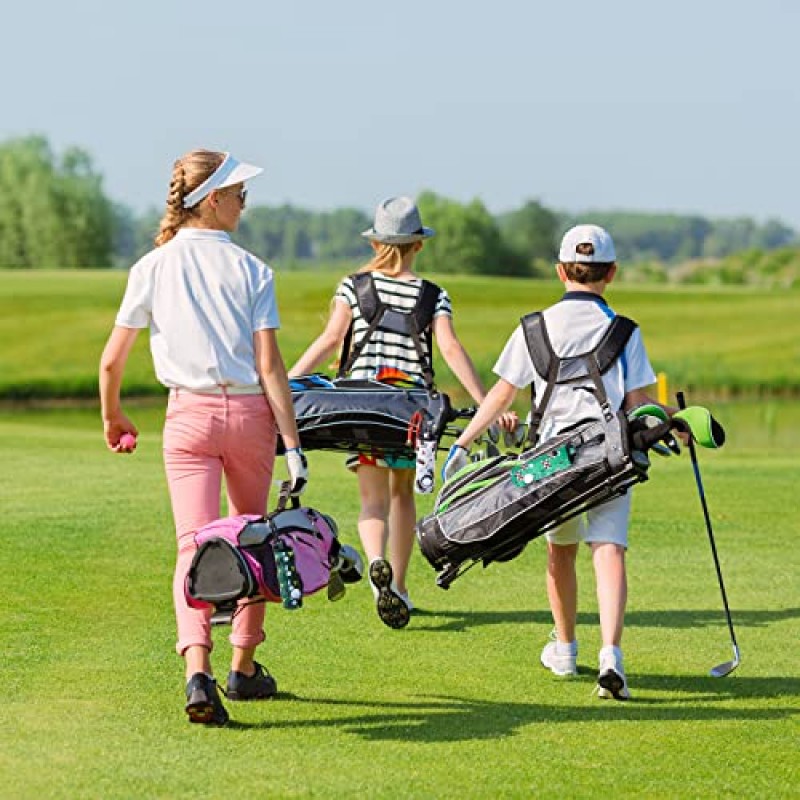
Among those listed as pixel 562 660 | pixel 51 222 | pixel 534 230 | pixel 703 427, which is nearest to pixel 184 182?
pixel 703 427

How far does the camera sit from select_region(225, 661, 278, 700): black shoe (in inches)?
292

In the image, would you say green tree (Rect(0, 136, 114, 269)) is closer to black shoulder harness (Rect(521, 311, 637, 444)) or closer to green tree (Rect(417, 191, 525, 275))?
green tree (Rect(417, 191, 525, 275))

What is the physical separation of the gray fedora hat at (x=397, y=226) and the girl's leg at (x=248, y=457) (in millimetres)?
2429

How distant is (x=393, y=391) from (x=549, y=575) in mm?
1414

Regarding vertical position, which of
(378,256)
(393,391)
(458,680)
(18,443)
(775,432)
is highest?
(378,256)

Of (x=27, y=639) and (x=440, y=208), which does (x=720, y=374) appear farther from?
(x=440, y=208)

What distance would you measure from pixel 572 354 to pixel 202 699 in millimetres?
2047

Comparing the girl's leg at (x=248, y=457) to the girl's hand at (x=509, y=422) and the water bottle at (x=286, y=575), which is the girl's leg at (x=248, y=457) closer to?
the water bottle at (x=286, y=575)

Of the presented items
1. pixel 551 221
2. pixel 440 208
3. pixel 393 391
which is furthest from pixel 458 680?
pixel 551 221

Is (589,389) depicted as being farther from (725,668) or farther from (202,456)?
(202,456)

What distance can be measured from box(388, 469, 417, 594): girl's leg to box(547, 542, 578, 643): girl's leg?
5.57 ft

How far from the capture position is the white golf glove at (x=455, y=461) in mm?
7844

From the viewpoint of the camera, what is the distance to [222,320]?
690cm

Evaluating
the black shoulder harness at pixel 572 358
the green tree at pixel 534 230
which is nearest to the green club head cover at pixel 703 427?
the black shoulder harness at pixel 572 358
